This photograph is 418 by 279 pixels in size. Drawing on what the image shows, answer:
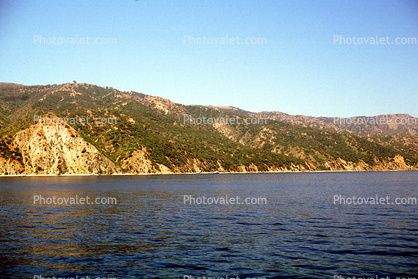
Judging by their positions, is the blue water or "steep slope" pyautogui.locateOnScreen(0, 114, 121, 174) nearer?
the blue water

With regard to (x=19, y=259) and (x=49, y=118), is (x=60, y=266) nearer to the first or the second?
(x=19, y=259)

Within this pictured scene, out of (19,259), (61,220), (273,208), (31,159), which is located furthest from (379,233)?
(31,159)

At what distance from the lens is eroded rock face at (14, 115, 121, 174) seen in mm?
184750

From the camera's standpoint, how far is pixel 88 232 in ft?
116

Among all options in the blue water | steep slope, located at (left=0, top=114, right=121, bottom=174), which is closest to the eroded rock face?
steep slope, located at (left=0, top=114, right=121, bottom=174)

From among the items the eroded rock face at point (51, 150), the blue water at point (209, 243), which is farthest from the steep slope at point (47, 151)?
the blue water at point (209, 243)

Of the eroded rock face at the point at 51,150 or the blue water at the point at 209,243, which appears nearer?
the blue water at the point at 209,243

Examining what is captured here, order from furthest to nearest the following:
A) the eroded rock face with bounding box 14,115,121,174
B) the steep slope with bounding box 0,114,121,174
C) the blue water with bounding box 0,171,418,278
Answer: the eroded rock face with bounding box 14,115,121,174
the steep slope with bounding box 0,114,121,174
the blue water with bounding box 0,171,418,278

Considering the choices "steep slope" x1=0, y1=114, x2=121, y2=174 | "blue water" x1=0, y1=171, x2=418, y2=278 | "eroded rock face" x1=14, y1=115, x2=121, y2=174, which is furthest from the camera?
"eroded rock face" x1=14, y1=115, x2=121, y2=174

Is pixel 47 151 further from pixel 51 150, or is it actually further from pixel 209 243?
pixel 209 243

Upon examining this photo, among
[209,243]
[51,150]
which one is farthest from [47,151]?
[209,243]

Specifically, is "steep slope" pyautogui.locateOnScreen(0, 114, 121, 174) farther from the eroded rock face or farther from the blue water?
the blue water

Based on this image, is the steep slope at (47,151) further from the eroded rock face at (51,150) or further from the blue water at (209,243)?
the blue water at (209,243)

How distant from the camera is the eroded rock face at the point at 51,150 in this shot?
185 metres
